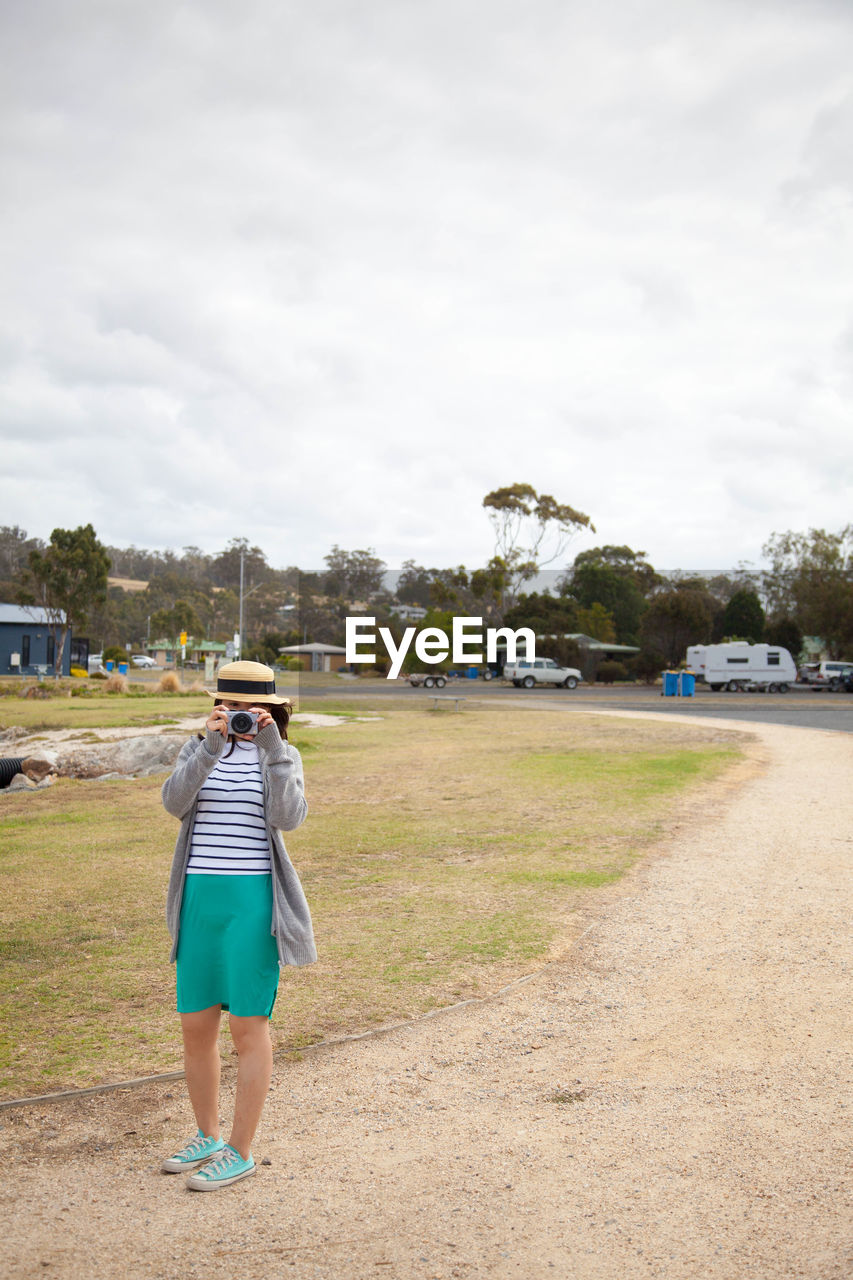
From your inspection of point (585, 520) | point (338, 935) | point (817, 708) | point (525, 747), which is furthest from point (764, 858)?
point (585, 520)

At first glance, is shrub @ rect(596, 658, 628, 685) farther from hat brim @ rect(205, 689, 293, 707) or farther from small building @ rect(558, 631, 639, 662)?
hat brim @ rect(205, 689, 293, 707)

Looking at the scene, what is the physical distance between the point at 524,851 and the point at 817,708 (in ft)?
93.5

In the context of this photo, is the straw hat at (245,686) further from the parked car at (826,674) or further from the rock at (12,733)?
the parked car at (826,674)

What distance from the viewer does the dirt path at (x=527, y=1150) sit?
9.67ft

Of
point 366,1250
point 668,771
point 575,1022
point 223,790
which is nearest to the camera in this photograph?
point 366,1250

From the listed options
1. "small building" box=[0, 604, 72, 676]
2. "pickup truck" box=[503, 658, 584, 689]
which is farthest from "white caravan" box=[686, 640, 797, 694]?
"small building" box=[0, 604, 72, 676]

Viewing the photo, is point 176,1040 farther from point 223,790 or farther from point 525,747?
point 525,747

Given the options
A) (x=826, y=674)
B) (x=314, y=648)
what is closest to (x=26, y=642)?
(x=314, y=648)

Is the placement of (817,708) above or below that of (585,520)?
below

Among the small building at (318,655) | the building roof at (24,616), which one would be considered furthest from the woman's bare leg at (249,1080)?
the small building at (318,655)

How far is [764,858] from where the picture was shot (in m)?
8.88

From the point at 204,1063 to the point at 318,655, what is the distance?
60.7 metres

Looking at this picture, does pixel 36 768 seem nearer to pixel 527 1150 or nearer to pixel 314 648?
pixel 527 1150

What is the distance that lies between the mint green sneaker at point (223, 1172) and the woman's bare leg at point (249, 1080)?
0.03 m
